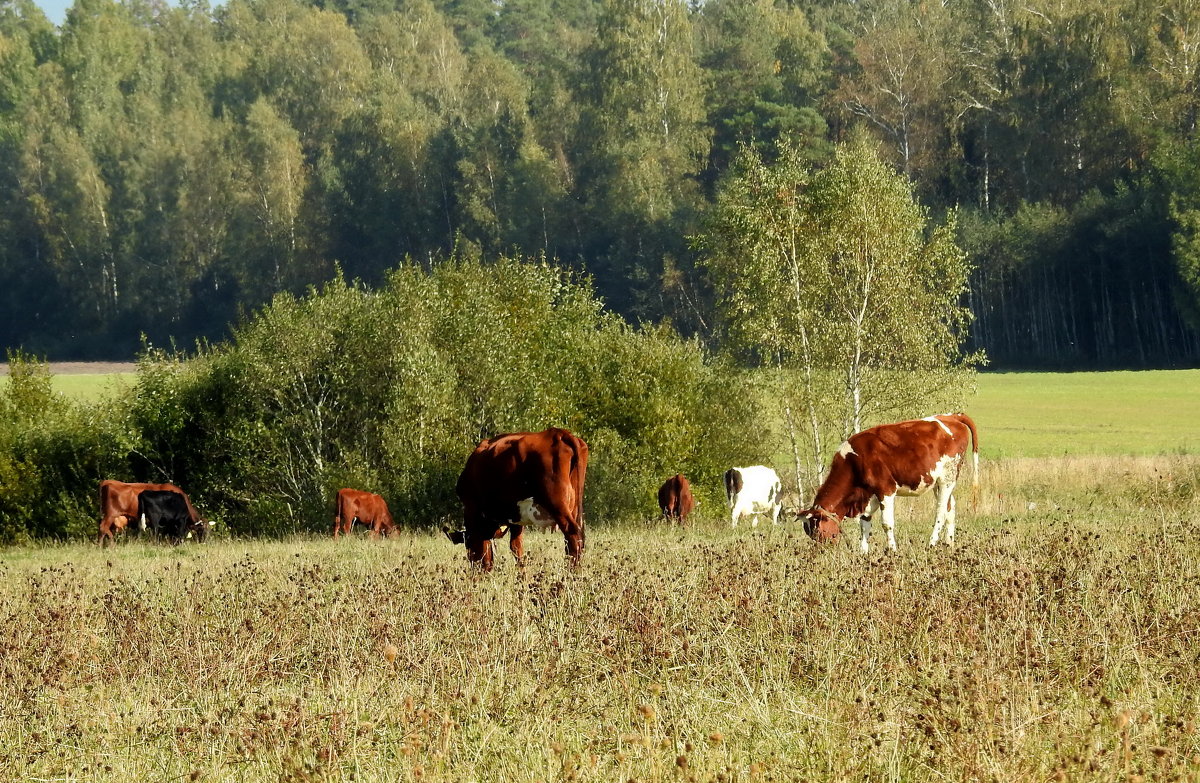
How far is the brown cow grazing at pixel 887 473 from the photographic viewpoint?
17.2 meters

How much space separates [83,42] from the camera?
147m

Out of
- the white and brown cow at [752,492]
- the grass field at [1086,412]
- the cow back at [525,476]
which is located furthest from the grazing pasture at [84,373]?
the cow back at [525,476]

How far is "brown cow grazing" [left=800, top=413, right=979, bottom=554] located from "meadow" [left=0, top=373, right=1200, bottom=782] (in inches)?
145

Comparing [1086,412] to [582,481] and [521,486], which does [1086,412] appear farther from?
[521,486]

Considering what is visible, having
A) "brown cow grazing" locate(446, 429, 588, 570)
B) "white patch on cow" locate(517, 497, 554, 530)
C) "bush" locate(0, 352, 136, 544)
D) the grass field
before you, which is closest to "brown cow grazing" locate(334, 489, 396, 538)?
"bush" locate(0, 352, 136, 544)

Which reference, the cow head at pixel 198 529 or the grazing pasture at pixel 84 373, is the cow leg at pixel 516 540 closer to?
the cow head at pixel 198 529

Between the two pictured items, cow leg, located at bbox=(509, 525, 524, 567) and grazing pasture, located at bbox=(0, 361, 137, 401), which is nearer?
cow leg, located at bbox=(509, 525, 524, 567)

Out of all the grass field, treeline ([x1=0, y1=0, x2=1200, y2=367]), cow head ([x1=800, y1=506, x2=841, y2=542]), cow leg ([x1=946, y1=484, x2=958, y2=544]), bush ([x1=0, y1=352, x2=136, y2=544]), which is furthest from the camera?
treeline ([x1=0, y1=0, x2=1200, y2=367])

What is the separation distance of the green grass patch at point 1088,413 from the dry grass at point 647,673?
32430mm

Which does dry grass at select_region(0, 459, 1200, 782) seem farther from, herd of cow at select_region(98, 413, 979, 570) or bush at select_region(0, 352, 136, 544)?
bush at select_region(0, 352, 136, 544)

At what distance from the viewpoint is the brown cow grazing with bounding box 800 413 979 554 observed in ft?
56.3

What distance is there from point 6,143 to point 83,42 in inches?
508

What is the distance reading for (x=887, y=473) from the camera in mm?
17281

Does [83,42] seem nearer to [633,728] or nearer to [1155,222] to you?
[1155,222]
